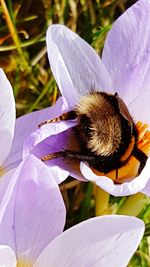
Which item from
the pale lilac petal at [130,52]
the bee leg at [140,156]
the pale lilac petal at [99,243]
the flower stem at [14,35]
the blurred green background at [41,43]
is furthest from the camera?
the blurred green background at [41,43]

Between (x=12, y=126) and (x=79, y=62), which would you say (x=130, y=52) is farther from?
(x=12, y=126)

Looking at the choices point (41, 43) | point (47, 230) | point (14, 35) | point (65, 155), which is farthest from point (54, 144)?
point (41, 43)

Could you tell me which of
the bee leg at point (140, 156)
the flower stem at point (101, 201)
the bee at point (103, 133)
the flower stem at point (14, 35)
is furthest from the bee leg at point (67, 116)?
the flower stem at point (14, 35)

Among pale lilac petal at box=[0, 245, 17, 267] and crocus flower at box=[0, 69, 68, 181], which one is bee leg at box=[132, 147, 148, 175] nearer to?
crocus flower at box=[0, 69, 68, 181]

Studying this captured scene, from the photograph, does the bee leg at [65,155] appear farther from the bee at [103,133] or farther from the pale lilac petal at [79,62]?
the pale lilac petal at [79,62]

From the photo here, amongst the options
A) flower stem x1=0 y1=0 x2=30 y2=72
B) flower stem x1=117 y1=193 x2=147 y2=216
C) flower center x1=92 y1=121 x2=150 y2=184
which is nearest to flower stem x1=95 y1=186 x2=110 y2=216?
flower stem x1=117 y1=193 x2=147 y2=216

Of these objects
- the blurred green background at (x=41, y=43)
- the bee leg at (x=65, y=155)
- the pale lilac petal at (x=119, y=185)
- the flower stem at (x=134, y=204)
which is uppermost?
the bee leg at (x=65, y=155)
